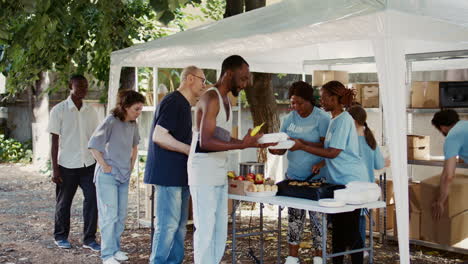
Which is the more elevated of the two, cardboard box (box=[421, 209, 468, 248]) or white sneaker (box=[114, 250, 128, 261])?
cardboard box (box=[421, 209, 468, 248])

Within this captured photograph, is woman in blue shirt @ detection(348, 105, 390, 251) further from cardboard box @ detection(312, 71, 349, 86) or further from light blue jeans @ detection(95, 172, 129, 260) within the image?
light blue jeans @ detection(95, 172, 129, 260)

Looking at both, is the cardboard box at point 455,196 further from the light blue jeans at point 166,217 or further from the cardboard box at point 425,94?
the light blue jeans at point 166,217

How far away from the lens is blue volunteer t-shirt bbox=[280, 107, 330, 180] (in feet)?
17.9

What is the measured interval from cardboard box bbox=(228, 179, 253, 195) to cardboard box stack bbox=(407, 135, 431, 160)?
2.61 meters

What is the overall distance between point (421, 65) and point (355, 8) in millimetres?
4775

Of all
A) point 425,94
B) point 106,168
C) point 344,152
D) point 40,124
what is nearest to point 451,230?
point 425,94

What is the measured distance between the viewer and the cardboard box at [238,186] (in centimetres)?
511

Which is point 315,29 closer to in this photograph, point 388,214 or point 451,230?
point 451,230

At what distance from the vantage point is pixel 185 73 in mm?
5406

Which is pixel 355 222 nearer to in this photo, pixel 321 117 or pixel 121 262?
pixel 321 117

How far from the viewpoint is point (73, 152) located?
6.61 metres

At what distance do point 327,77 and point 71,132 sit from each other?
339cm

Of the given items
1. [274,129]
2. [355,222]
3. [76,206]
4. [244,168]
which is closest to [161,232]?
[244,168]

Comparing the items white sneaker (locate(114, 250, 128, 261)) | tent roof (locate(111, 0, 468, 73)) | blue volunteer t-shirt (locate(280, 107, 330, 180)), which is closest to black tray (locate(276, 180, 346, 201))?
blue volunteer t-shirt (locate(280, 107, 330, 180))
